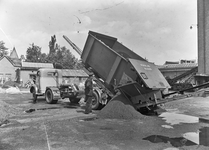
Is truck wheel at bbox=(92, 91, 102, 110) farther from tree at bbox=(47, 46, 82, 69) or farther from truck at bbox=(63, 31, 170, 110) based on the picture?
tree at bbox=(47, 46, 82, 69)

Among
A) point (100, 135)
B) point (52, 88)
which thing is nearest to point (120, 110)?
point (100, 135)

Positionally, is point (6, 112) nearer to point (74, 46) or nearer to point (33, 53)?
point (74, 46)

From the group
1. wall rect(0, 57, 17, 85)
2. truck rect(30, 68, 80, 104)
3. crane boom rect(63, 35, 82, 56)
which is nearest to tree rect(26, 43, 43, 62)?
wall rect(0, 57, 17, 85)

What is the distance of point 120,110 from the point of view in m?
7.10

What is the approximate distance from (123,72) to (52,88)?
5.48 m

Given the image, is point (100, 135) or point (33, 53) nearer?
point (100, 135)

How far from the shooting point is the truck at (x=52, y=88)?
436 inches

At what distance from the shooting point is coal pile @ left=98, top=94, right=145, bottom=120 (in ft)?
22.8

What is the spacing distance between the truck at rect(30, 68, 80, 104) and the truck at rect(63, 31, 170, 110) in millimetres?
2433

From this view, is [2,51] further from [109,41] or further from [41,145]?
[41,145]

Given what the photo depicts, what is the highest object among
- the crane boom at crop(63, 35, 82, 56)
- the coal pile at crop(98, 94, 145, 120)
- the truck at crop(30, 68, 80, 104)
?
the crane boom at crop(63, 35, 82, 56)

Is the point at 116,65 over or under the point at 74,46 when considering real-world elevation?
under

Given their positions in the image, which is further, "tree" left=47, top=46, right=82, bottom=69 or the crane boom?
"tree" left=47, top=46, right=82, bottom=69

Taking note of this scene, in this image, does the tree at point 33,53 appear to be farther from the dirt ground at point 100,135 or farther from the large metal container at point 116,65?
the dirt ground at point 100,135
